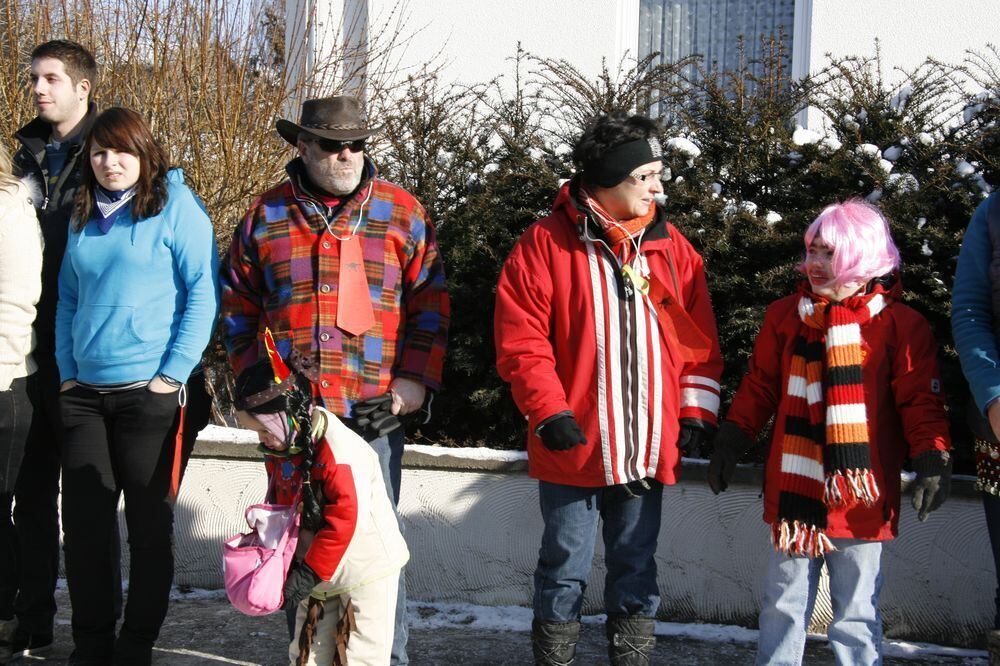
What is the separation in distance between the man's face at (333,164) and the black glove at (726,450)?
1.45 meters

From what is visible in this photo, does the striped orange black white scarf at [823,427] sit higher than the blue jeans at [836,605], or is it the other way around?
the striped orange black white scarf at [823,427]

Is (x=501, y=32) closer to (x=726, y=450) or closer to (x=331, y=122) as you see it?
(x=331, y=122)

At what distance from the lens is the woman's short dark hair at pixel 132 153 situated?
347 centimetres

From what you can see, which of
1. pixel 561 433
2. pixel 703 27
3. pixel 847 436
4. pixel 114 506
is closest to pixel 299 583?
pixel 561 433

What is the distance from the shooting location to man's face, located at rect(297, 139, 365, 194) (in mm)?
3340

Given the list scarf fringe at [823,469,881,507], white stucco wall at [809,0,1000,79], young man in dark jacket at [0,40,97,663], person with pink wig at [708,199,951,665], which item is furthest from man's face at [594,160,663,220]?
white stucco wall at [809,0,1000,79]

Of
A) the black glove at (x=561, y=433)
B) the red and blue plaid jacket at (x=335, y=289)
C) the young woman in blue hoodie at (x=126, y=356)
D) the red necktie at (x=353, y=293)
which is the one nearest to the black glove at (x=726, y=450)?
the black glove at (x=561, y=433)

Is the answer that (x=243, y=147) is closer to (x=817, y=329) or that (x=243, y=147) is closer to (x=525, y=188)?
(x=525, y=188)

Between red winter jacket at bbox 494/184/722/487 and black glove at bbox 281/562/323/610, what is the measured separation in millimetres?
798

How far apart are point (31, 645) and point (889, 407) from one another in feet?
10.3

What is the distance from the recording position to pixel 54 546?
12.7 ft

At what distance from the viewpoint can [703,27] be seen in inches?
273

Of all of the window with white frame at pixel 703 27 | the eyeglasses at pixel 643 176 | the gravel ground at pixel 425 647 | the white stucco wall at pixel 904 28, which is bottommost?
the gravel ground at pixel 425 647

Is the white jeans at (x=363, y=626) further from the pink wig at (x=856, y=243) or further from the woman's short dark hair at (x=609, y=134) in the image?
the pink wig at (x=856, y=243)
